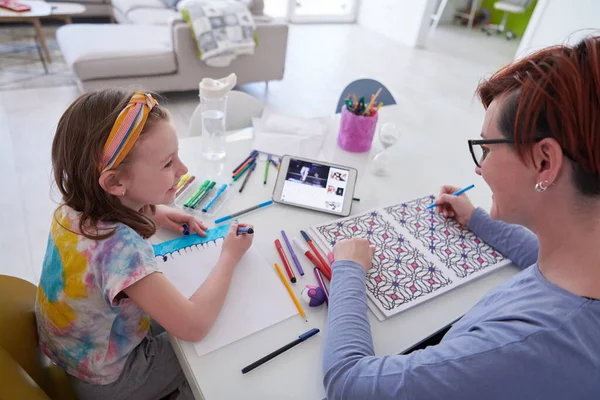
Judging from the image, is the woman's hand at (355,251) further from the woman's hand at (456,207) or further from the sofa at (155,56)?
the sofa at (155,56)

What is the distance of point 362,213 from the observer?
108 centimetres

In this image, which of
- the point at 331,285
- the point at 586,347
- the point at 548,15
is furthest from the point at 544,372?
the point at 548,15

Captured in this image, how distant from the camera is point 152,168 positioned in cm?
81

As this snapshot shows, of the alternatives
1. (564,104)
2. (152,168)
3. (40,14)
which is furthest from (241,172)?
(40,14)

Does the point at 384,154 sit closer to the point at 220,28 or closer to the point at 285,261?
the point at 285,261

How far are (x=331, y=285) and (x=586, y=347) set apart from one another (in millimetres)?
430

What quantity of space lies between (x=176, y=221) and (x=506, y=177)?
0.73 meters

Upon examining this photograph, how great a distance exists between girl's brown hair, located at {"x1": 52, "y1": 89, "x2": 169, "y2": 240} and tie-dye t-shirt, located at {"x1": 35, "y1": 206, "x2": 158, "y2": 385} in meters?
0.03

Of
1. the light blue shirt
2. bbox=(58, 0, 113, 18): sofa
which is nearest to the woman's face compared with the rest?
the light blue shirt

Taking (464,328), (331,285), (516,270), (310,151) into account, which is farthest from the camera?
(310,151)

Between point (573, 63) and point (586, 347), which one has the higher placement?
point (573, 63)

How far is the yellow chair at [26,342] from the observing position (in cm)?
75

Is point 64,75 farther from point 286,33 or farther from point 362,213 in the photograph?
point 362,213

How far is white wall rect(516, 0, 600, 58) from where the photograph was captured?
3.99 metres
